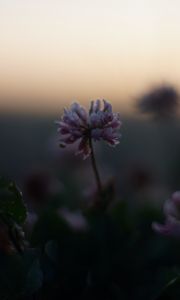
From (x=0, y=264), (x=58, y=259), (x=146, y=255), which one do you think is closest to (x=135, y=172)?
(x=146, y=255)

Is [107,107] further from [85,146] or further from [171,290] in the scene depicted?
[171,290]

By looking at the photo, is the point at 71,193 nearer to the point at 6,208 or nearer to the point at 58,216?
the point at 58,216

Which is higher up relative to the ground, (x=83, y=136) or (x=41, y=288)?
(x=83, y=136)

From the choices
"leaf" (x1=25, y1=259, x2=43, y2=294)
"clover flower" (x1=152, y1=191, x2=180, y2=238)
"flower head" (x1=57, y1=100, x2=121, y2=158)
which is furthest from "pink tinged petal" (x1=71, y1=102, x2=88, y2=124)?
"leaf" (x1=25, y1=259, x2=43, y2=294)

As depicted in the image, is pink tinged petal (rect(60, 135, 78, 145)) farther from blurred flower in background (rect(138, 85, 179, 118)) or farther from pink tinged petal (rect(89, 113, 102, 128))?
blurred flower in background (rect(138, 85, 179, 118))

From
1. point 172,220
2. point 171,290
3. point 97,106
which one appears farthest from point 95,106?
point 171,290

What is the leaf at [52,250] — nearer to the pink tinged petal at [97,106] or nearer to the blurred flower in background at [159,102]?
the pink tinged petal at [97,106]
